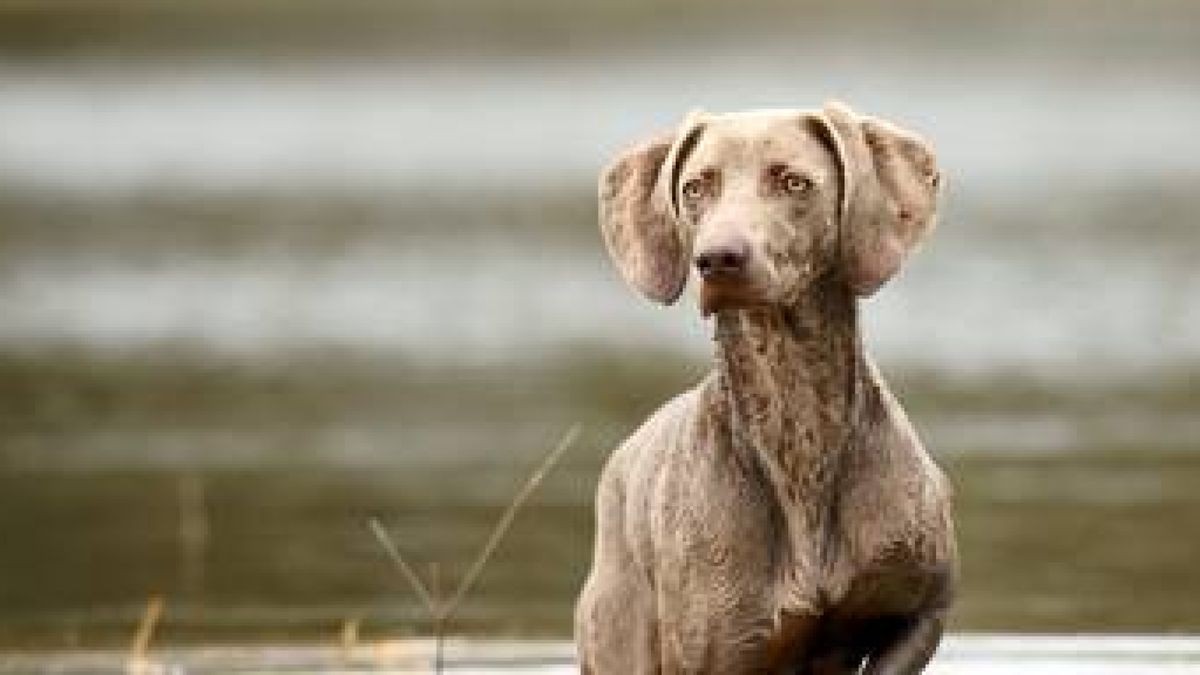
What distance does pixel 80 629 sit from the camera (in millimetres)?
16438

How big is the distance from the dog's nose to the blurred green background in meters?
6.06

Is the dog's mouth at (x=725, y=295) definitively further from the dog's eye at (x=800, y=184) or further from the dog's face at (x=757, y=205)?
the dog's eye at (x=800, y=184)

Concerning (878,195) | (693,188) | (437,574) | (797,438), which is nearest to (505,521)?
(437,574)

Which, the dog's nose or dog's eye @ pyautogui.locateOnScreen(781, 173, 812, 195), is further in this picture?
dog's eye @ pyautogui.locateOnScreen(781, 173, 812, 195)

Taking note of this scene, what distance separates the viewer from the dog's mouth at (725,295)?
8789mm

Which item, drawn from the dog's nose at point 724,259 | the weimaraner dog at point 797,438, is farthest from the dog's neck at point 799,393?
the dog's nose at point 724,259

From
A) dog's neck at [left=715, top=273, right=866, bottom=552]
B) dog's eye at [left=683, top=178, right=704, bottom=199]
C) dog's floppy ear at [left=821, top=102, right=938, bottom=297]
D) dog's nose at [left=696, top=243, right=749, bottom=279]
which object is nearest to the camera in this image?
dog's nose at [left=696, top=243, right=749, bottom=279]

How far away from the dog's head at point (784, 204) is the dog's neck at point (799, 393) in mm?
173

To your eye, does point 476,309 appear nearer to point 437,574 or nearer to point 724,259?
point 437,574

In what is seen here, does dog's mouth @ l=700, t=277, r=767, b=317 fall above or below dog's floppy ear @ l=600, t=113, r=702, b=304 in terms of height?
below

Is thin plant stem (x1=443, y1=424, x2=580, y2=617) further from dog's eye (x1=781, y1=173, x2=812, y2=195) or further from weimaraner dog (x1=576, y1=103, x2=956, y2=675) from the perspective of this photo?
dog's eye (x1=781, y1=173, x2=812, y2=195)

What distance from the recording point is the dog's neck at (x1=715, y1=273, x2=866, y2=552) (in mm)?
9258

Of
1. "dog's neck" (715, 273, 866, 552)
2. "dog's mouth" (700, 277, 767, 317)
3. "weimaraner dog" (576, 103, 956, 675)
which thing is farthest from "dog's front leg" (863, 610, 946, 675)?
"dog's mouth" (700, 277, 767, 317)

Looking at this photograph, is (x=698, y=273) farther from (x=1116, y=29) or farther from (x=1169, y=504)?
(x=1116, y=29)
